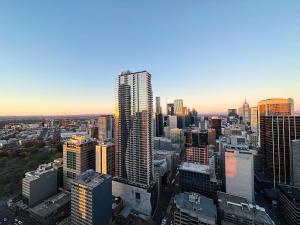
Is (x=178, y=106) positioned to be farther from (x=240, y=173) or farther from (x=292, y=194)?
(x=292, y=194)

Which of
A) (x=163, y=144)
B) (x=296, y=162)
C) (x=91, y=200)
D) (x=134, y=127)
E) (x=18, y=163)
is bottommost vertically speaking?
(x=18, y=163)

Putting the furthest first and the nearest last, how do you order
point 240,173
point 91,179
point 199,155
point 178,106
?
point 178,106 → point 199,155 → point 240,173 → point 91,179

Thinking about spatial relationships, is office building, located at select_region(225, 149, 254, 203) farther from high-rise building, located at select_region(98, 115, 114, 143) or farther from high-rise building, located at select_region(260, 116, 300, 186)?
high-rise building, located at select_region(98, 115, 114, 143)

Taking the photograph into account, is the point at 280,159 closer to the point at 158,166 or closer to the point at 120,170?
the point at 158,166

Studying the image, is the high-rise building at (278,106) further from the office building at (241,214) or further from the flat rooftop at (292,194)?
the office building at (241,214)

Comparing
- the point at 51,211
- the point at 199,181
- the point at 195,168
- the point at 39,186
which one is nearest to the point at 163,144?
the point at 195,168

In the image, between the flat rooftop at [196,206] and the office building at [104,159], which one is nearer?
the flat rooftop at [196,206]

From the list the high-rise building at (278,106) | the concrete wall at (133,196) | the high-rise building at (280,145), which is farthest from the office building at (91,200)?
the high-rise building at (278,106)
